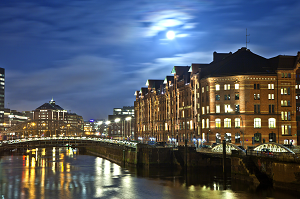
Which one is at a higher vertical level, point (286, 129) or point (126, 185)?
point (286, 129)

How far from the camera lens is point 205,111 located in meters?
121

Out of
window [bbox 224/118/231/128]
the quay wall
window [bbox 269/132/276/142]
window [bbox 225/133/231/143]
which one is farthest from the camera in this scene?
window [bbox 224/118/231/128]

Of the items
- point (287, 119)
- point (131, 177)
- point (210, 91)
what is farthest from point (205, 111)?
point (131, 177)

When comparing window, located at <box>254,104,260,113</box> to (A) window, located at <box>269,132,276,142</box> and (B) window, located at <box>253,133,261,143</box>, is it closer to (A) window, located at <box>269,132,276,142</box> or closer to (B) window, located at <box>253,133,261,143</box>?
(B) window, located at <box>253,133,261,143</box>

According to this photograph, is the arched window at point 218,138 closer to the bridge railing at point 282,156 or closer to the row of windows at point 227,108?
the row of windows at point 227,108

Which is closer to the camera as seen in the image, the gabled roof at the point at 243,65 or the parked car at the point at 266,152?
the parked car at the point at 266,152

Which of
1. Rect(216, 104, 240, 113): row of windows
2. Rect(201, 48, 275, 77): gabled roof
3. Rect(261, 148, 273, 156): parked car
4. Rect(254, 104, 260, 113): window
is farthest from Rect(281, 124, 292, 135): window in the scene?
Rect(261, 148, 273, 156): parked car

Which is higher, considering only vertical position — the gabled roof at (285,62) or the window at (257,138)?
the gabled roof at (285,62)

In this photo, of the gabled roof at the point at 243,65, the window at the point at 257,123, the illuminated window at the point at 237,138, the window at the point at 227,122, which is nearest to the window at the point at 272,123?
the window at the point at 257,123

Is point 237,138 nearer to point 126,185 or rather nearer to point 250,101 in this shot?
point 250,101

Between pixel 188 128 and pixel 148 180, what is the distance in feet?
200

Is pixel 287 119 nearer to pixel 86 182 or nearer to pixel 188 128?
pixel 188 128

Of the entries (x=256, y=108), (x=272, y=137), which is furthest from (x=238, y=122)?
(x=272, y=137)

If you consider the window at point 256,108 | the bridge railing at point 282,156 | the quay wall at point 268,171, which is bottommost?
the quay wall at point 268,171
